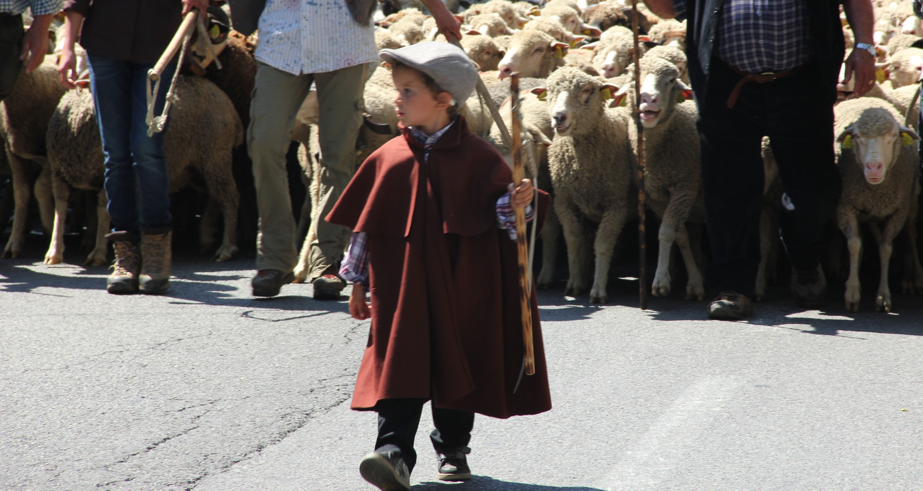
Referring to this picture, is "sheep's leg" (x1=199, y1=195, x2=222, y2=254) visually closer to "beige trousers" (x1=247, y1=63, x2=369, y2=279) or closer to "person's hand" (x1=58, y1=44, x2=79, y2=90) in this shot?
"person's hand" (x1=58, y1=44, x2=79, y2=90)

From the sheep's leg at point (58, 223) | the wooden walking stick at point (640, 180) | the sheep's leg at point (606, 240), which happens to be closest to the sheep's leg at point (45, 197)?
the sheep's leg at point (58, 223)

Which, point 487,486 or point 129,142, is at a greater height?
point 129,142

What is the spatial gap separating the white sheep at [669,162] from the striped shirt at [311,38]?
1.70m

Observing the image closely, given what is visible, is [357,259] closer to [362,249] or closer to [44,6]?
[362,249]

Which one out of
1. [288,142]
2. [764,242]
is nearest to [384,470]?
[288,142]

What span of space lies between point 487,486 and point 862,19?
3.30 m

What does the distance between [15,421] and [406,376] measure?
1459 mm

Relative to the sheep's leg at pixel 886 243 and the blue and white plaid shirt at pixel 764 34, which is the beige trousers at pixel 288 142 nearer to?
the blue and white plaid shirt at pixel 764 34

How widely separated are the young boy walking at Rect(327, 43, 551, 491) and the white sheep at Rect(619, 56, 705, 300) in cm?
295

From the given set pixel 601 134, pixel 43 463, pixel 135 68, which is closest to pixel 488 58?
pixel 601 134

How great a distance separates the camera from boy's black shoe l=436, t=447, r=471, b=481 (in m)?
2.64

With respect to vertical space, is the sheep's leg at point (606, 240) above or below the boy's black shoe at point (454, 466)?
above

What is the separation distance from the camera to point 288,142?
5020 millimetres

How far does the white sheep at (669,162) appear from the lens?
5.46 meters
